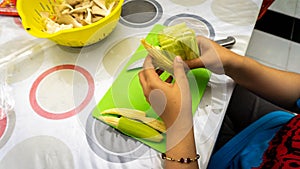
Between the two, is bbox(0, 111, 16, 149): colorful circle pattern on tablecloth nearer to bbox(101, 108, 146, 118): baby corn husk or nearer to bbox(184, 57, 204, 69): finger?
bbox(101, 108, 146, 118): baby corn husk

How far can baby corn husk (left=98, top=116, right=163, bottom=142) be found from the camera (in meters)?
0.52

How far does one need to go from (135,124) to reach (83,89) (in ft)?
0.47

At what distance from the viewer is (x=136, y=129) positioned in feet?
1.72

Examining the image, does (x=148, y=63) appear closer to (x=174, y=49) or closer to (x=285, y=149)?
(x=174, y=49)

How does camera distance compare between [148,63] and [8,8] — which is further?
[8,8]

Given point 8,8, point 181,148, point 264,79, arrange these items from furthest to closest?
1. point 8,8
2. point 264,79
3. point 181,148

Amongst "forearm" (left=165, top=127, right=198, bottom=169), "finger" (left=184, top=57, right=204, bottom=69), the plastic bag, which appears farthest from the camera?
the plastic bag

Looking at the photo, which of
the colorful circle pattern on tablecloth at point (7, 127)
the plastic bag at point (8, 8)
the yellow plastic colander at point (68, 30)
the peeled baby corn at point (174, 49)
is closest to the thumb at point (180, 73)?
the peeled baby corn at point (174, 49)

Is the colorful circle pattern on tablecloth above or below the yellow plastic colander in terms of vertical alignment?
below

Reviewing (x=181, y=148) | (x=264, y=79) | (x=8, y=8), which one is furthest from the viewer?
(x=8, y=8)

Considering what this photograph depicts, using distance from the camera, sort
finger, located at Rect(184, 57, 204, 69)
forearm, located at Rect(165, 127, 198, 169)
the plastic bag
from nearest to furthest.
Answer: forearm, located at Rect(165, 127, 198, 169) < finger, located at Rect(184, 57, 204, 69) < the plastic bag

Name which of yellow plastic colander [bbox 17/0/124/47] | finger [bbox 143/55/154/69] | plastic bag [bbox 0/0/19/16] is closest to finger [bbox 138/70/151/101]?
finger [bbox 143/55/154/69]

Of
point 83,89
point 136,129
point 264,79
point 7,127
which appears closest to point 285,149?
point 264,79

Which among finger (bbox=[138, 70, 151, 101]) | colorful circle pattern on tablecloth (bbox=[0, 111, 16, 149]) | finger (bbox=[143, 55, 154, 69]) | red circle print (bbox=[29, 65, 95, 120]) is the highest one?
finger (bbox=[143, 55, 154, 69])
